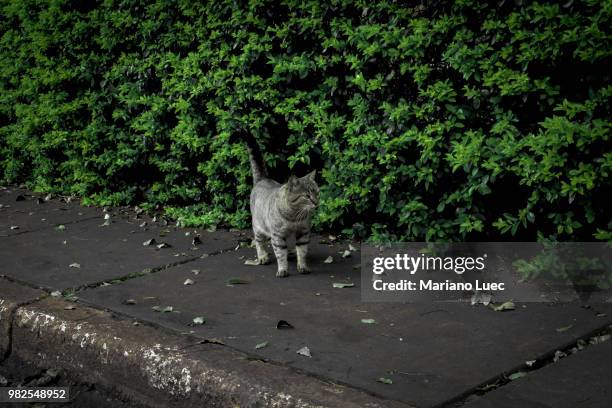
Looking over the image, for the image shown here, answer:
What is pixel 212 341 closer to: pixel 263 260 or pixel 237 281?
pixel 237 281

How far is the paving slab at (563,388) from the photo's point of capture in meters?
3.13

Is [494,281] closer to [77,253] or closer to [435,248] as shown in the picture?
[435,248]

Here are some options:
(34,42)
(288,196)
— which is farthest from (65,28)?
(288,196)

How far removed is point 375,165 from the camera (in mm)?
5551

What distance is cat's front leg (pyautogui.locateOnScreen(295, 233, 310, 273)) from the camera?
17.2 ft

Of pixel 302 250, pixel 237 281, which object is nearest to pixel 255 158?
pixel 302 250

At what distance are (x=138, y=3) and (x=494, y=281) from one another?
14.6 feet

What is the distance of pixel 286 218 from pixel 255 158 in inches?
35.0

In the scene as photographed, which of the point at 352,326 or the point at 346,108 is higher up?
the point at 346,108

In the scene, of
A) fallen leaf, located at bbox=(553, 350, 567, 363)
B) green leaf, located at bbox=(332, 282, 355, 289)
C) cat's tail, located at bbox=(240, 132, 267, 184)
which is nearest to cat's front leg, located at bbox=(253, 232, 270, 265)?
cat's tail, located at bbox=(240, 132, 267, 184)

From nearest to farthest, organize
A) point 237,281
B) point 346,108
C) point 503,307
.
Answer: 1. point 503,307
2. point 237,281
3. point 346,108

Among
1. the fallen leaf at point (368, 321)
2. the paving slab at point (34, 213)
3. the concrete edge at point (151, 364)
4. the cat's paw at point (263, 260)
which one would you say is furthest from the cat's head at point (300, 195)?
the paving slab at point (34, 213)

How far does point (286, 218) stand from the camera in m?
5.21

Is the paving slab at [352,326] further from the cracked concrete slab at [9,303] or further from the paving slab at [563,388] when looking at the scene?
the cracked concrete slab at [9,303]
